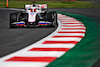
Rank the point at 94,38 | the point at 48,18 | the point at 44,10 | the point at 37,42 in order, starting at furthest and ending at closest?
1. the point at 44,10
2. the point at 48,18
3. the point at 94,38
4. the point at 37,42

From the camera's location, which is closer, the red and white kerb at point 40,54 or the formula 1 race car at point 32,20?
the red and white kerb at point 40,54

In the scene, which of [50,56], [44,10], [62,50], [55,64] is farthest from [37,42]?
[44,10]

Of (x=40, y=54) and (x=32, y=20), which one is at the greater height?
(x=32, y=20)

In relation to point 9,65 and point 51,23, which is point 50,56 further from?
point 51,23

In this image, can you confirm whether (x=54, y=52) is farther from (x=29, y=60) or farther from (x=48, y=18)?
(x=48, y=18)

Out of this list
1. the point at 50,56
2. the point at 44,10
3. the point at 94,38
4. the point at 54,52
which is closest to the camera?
the point at 50,56

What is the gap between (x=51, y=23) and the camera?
39.8 ft

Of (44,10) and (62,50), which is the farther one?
(44,10)

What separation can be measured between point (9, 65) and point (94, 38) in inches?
166

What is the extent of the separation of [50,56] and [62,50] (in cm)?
79

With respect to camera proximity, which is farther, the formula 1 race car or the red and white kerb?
the formula 1 race car

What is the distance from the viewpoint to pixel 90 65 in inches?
211

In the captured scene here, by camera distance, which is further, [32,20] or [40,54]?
[32,20]

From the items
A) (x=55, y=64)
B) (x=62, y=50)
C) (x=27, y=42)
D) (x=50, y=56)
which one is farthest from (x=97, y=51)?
(x=27, y=42)
